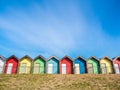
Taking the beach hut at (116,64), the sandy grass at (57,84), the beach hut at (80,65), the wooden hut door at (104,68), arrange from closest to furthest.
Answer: the sandy grass at (57,84), the beach hut at (80,65), the wooden hut door at (104,68), the beach hut at (116,64)

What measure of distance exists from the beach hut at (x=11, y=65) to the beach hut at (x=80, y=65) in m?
12.9

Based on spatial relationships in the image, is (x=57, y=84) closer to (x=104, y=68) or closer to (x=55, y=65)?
(x=55, y=65)

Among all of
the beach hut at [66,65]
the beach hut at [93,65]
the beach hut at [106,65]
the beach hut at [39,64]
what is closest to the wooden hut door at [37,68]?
the beach hut at [39,64]

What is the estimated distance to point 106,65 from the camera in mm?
39375

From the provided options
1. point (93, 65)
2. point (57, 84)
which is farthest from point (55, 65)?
point (57, 84)

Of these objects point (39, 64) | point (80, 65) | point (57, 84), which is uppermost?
point (39, 64)

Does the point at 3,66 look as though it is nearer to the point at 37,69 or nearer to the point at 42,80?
the point at 37,69

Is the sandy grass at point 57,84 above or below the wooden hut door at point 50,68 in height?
below

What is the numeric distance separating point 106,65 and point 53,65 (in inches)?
469

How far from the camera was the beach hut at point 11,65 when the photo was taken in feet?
122

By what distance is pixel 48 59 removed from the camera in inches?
1512

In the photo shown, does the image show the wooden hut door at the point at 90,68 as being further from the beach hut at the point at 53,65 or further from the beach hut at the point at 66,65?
the beach hut at the point at 53,65

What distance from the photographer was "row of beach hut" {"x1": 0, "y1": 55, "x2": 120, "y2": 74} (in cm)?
3753

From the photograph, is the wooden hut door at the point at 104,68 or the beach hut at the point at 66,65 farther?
the wooden hut door at the point at 104,68
